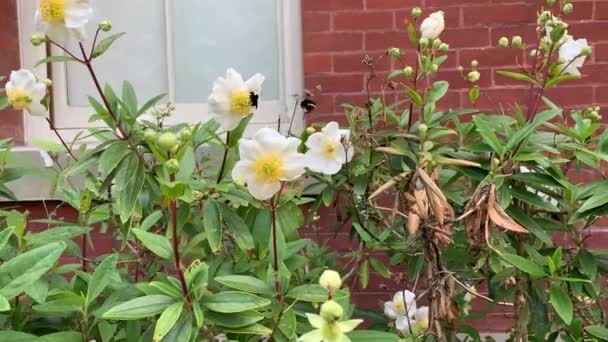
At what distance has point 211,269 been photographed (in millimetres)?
1516

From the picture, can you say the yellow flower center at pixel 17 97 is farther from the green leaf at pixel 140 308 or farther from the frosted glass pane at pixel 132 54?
the frosted glass pane at pixel 132 54

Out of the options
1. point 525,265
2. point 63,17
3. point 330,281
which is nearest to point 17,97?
point 63,17

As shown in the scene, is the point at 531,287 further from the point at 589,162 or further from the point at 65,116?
the point at 65,116

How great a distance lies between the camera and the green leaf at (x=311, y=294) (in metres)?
1.31

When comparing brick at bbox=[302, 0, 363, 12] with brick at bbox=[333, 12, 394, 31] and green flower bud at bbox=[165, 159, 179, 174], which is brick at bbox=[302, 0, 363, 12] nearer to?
brick at bbox=[333, 12, 394, 31]

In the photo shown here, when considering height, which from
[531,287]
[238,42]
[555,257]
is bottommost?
[531,287]

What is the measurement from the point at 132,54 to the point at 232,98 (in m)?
1.86

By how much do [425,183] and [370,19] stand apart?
158 centimetres

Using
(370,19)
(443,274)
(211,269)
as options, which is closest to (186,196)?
(211,269)

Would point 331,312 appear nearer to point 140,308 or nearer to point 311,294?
point 311,294

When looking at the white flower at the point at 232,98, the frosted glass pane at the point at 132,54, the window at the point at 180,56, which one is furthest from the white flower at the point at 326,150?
the frosted glass pane at the point at 132,54

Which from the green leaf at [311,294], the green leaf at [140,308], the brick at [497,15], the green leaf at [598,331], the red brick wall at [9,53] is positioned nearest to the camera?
the green leaf at [140,308]

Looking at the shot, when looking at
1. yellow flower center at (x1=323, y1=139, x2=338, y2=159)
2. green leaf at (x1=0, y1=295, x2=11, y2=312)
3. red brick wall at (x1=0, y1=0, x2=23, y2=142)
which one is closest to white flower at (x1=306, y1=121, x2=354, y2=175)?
yellow flower center at (x1=323, y1=139, x2=338, y2=159)

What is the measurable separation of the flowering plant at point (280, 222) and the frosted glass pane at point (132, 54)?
130 cm
